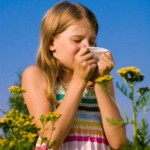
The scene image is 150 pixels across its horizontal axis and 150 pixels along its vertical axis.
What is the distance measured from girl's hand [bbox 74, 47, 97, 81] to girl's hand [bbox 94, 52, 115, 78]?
A: 0.09 meters

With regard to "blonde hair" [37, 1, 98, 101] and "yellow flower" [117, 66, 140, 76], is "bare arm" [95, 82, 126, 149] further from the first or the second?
"yellow flower" [117, 66, 140, 76]

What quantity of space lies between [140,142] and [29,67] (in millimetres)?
2101

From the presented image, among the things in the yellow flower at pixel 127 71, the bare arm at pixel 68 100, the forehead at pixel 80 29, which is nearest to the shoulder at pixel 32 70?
the bare arm at pixel 68 100

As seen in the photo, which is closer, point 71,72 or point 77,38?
point 77,38

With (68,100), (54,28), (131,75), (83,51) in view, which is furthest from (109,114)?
(131,75)

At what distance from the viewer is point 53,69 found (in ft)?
12.2

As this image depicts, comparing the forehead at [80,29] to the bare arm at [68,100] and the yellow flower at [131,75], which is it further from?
the yellow flower at [131,75]

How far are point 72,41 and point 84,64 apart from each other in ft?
1.28

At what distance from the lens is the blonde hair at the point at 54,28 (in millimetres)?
3681

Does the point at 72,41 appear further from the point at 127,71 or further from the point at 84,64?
the point at 127,71

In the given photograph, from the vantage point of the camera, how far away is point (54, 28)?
3785mm

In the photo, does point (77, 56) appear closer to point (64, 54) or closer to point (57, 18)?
point (64, 54)

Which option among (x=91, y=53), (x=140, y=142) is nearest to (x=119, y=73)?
(x=140, y=142)

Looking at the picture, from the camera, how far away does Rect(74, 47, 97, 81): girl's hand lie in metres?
3.24
